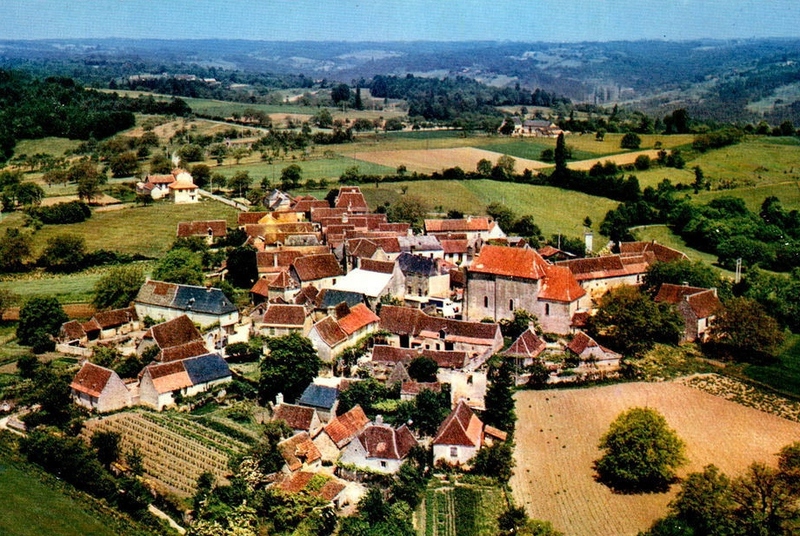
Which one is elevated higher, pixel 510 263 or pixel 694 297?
pixel 510 263

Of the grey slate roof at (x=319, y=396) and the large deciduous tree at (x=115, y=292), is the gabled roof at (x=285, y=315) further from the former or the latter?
the large deciduous tree at (x=115, y=292)

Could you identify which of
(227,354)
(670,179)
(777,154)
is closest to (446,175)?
(670,179)

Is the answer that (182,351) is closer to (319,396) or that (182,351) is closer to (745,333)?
(319,396)

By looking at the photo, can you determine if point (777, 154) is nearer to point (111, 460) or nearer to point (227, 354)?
point (227, 354)

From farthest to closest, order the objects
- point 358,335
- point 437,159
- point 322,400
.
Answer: point 437,159 < point 358,335 < point 322,400

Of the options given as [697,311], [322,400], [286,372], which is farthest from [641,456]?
[697,311]

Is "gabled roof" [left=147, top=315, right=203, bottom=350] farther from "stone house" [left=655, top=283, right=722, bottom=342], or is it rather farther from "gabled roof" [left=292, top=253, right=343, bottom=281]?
"stone house" [left=655, top=283, right=722, bottom=342]

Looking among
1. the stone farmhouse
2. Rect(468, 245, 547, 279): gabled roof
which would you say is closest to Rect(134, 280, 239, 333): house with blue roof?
the stone farmhouse
